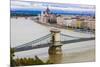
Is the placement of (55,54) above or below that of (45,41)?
below

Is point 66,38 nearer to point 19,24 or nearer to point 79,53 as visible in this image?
point 79,53

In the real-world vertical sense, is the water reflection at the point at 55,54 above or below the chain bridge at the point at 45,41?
below

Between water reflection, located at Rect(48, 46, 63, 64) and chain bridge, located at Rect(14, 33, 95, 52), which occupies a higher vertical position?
chain bridge, located at Rect(14, 33, 95, 52)

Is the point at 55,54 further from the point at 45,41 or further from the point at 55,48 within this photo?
the point at 45,41

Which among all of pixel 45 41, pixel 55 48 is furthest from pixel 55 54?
pixel 45 41

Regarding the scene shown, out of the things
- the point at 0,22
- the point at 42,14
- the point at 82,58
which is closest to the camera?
the point at 0,22
